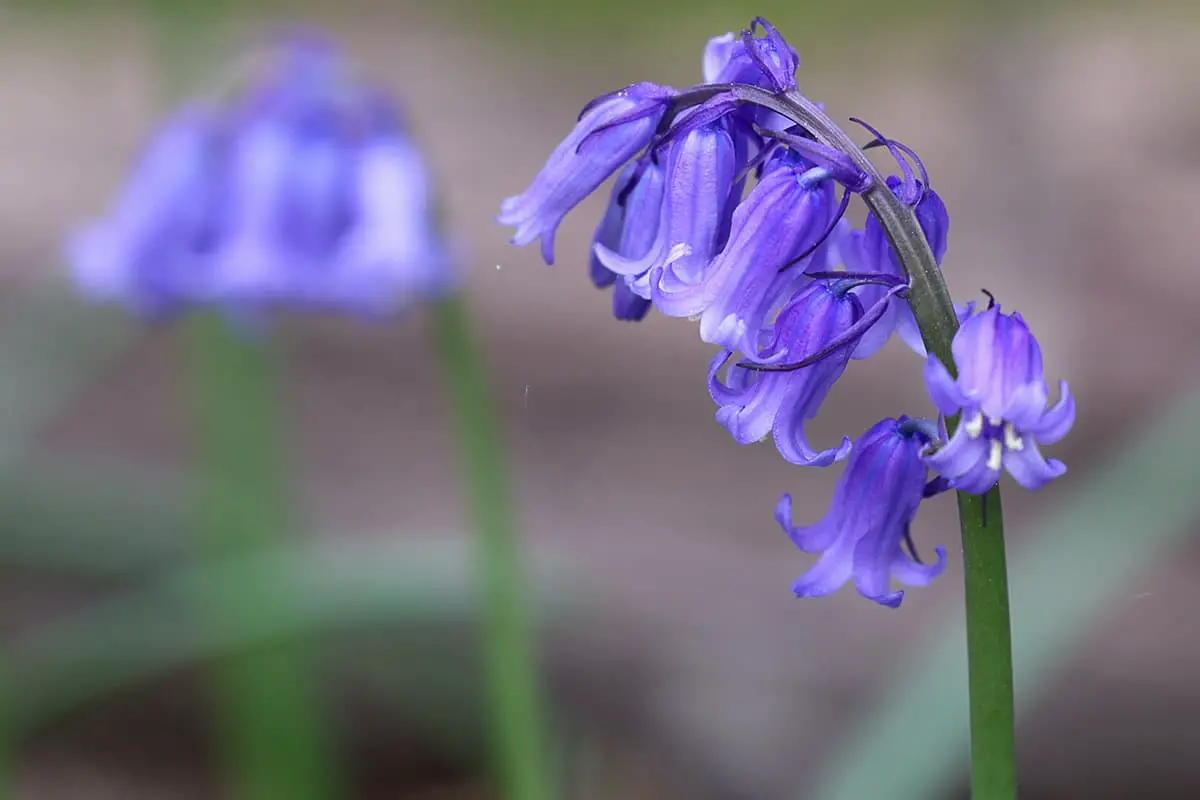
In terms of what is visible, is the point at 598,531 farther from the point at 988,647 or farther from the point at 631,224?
the point at 988,647

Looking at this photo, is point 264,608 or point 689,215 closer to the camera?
point 689,215

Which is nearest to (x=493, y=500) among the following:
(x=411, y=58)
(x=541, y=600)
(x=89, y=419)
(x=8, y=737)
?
(x=541, y=600)

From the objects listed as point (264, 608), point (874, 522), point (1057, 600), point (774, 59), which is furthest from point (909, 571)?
point (264, 608)

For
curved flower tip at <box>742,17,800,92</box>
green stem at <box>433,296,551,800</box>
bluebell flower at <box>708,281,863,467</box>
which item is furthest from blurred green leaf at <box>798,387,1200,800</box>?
curved flower tip at <box>742,17,800,92</box>

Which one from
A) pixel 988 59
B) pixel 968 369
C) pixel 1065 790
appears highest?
pixel 988 59

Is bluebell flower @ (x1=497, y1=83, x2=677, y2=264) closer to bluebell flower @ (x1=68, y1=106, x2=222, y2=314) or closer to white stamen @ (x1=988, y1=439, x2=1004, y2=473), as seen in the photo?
white stamen @ (x1=988, y1=439, x2=1004, y2=473)

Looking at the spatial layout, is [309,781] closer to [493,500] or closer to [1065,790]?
[493,500]
